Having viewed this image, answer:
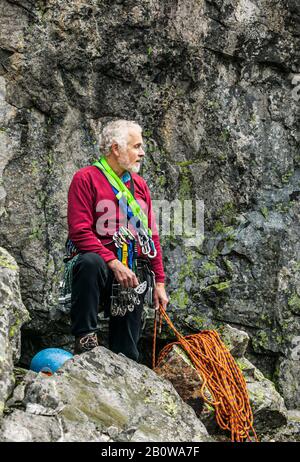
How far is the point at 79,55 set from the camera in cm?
709

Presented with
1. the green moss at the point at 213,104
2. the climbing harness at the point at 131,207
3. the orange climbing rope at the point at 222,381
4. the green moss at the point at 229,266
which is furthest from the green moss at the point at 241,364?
the green moss at the point at 213,104

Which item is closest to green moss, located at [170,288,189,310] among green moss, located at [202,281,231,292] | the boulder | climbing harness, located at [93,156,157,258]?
green moss, located at [202,281,231,292]

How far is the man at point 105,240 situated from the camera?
5328 mm

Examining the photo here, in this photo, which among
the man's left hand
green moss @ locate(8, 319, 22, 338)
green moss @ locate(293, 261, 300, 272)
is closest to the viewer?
green moss @ locate(8, 319, 22, 338)

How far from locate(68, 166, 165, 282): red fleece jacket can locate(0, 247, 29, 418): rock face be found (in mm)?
540

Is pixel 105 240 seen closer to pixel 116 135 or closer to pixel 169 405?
pixel 116 135

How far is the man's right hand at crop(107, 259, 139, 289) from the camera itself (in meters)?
5.40

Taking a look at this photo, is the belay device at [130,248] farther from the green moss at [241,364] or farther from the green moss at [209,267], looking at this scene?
the green moss at [209,267]

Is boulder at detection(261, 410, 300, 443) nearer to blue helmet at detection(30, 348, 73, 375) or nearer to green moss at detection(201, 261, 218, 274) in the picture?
blue helmet at detection(30, 348, 73, 375)

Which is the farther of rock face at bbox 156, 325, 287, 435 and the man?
rock face at bbox 156, 325, 287, 435

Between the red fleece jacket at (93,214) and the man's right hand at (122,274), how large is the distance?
5 centimetres

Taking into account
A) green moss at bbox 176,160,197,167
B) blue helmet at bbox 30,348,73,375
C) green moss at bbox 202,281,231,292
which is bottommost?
blue helmet at bbox 30,348,73,375

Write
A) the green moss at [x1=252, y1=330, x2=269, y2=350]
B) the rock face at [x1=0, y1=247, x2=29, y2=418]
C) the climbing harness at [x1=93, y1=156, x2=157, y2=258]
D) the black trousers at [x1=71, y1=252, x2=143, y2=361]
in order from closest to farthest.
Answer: the rock face at [x1=0, y1=247, x2=29, y2=418] → the black trousers at [x1=71, y1=252, x2=143, y2=361] → the climbing harness at [x1=93, y1=156, x2=157, y2=258] → the green moss at [x1=252, y1=330, x2=269, y2=350]

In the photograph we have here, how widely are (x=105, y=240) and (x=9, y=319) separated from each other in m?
0.98
